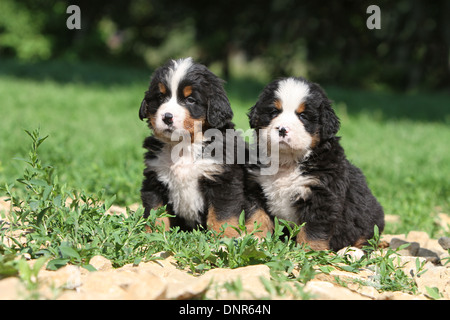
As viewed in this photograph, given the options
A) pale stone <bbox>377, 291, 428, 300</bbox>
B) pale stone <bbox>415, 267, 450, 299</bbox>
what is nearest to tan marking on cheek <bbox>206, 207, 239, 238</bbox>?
pale stone <bbox>377, 291, 428, 300</bbox>

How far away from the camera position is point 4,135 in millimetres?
7633

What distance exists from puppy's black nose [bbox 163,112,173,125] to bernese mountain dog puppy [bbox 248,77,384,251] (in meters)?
0.63

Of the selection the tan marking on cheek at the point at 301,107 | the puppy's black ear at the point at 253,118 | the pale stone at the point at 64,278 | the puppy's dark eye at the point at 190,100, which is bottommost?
the pale stone at the point at 64,278

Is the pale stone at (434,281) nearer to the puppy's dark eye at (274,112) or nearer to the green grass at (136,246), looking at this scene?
the green grass at (136,246)

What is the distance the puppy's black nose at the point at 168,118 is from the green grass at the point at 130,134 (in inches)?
26.2

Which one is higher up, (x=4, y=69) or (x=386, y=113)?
(x=4, y=69)

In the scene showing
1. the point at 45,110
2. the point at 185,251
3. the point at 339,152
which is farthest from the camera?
the point at 45,110

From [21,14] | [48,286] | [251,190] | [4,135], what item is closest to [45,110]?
[4,135]

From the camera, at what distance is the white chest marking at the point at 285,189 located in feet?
12.7

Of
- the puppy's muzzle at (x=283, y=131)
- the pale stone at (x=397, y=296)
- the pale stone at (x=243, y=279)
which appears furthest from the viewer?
the puppy's muzzle at (x=283, y=131)

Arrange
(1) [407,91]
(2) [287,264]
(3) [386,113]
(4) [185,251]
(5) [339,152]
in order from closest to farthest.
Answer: (2) [287,264] < (4) [185,251] < (5) [339,152] < (3) [386,113] < (1) [407,91]

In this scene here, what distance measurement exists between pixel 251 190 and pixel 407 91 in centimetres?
1559

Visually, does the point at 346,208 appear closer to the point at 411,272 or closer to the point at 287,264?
the point at 411,272

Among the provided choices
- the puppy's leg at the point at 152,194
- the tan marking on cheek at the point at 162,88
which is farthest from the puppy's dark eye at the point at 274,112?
the puppy's leg at the point at 152,194
